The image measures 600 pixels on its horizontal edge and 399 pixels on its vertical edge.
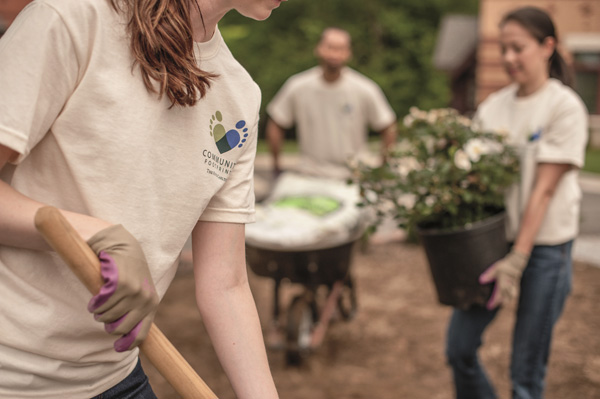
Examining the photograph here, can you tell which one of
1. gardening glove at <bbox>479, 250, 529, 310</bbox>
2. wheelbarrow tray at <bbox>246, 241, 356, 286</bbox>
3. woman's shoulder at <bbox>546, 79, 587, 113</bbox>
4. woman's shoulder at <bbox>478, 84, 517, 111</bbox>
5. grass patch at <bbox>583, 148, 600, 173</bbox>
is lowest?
grass patch at <bbox>583, 148, 600, 173</bbox>

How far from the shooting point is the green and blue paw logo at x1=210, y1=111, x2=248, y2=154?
1.38 meters

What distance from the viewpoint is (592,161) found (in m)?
13.3

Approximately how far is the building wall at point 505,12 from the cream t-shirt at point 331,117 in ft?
21.9

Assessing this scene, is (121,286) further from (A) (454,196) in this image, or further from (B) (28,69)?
(A) (454,196)

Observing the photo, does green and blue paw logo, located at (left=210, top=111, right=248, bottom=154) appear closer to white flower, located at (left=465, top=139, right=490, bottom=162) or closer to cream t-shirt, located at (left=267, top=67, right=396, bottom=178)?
white flower, located at (left=465, top=139, right=490, bottom=162)

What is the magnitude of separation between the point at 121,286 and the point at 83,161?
0.25m

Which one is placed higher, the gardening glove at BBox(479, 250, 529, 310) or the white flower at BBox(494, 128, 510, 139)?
the white flower at BBox(494, 128, 510, 139)

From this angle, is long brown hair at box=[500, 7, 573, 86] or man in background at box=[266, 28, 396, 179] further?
man in background at box=[266, 28, 396, 179]

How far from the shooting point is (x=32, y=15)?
1.09 meters

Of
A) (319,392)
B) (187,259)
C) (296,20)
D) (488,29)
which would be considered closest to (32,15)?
(319,392)

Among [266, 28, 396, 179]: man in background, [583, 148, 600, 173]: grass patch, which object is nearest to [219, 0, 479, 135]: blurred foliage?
[583, 148, 600, 173]: grass patch

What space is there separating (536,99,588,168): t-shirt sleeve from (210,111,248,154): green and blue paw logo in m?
1.75

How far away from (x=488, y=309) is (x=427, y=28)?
708 inches

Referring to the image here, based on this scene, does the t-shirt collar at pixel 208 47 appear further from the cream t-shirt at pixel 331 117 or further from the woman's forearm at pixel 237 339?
the cream t-shirt at pixel 331 117
